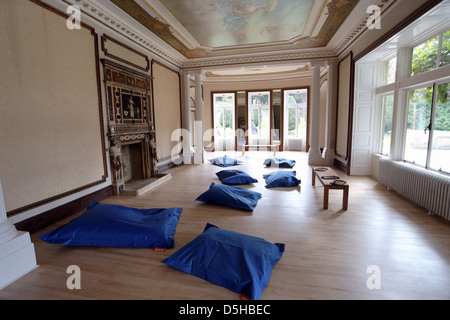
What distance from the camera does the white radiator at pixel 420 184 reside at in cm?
321

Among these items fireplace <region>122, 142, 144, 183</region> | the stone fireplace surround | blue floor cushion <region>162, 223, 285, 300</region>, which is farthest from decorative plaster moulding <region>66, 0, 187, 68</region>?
blue floor cushion <region>162, 223, 285, 300</region>

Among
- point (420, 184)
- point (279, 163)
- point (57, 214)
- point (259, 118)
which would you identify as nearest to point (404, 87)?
point (420, 184)

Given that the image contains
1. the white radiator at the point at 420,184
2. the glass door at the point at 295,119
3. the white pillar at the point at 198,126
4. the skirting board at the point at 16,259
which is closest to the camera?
the skirting board at the point at 16,259

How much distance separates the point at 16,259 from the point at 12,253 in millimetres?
74

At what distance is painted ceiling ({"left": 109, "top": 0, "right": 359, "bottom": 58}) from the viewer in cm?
456

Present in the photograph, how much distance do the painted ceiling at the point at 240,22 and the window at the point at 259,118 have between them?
14.0 ft

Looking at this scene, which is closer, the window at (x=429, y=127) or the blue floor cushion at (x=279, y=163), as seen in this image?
the window at (x=429, y=127)

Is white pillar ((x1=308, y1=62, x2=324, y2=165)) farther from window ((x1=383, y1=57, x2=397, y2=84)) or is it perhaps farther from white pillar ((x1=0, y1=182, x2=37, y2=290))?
white pillar ((x1=0, y1=182, x2=37, y2=290))

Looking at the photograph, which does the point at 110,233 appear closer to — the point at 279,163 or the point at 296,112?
the point at 279,163

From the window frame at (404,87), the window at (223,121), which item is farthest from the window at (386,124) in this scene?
the window at (223,121)

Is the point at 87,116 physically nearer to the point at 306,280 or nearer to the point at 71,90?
the point at 71,90

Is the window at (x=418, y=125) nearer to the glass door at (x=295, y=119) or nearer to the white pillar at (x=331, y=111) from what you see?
the white pillar at (x=331, y=111)

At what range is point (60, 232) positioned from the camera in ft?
8.81

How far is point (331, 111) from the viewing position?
24.3ft
